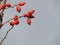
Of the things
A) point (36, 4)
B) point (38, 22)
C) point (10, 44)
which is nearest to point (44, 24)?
point (38, 22)

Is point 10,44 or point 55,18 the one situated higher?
point 55,18

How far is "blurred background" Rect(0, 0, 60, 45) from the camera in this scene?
1250 mm

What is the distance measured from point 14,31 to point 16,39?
73 mm

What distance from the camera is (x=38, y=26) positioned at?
4.15 ft

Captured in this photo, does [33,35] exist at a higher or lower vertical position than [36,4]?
lower

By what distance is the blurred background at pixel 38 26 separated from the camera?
1250 mm

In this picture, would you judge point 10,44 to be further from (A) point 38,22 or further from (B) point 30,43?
(A) point 38,22

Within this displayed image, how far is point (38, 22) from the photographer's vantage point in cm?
127

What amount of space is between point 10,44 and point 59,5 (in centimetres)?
56

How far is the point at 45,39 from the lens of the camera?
1255 millimetres

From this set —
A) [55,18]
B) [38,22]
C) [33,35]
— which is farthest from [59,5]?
[33,35]

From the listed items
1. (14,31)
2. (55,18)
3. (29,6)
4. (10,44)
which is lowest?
(10,44)

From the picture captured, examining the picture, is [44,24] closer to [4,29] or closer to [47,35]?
[47,35]

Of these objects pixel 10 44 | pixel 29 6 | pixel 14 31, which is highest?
pixel 29 6
